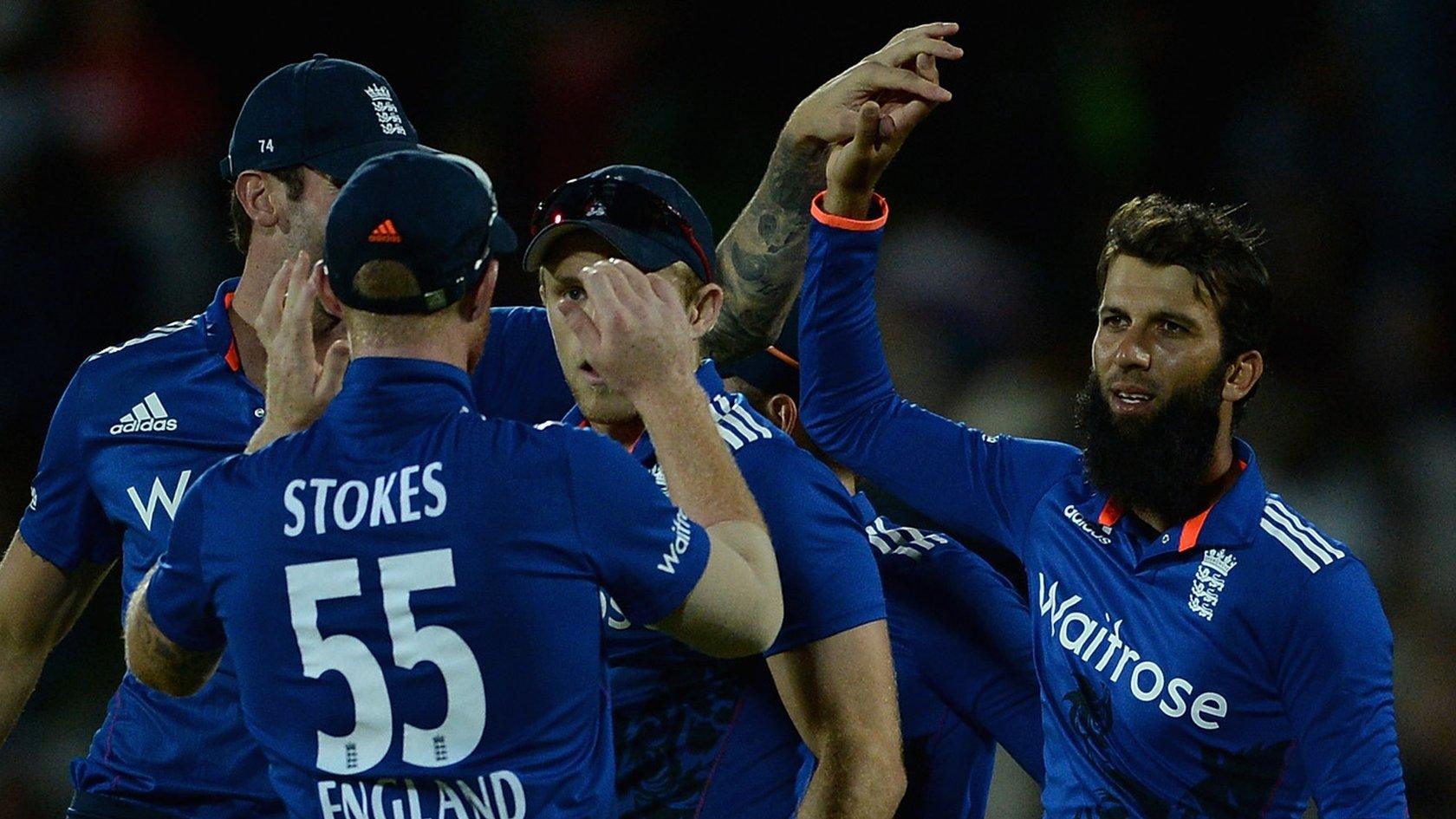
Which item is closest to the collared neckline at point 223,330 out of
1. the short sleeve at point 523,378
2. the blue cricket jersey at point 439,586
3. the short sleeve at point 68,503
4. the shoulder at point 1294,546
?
the short sleeve at point 68,503

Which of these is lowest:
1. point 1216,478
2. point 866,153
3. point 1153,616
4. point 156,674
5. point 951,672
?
point 951,672

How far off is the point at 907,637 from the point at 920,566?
0.16 metres

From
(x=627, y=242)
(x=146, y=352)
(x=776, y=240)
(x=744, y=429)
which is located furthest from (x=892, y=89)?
(x=146, y=352)

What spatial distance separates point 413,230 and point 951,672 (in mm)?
1666

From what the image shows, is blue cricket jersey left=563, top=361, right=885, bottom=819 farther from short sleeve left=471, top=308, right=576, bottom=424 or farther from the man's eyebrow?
the man's eyebrow

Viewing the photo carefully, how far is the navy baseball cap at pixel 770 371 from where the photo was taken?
4.16 metres

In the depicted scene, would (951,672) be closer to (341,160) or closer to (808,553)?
(808,553)

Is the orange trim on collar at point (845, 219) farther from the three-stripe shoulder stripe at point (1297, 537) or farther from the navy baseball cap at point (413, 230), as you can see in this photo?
the navy baseball cap at point (413, 230)

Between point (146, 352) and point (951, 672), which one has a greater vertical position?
point (146, 352)

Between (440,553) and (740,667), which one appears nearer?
(440,553)

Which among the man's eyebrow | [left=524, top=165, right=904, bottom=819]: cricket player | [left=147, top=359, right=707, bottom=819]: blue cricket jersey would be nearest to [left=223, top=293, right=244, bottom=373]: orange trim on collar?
[left=524, top=165, right=904, bottom=819]: cricket player

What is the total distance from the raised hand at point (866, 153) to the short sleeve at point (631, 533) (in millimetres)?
1188

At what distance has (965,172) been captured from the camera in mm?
8516

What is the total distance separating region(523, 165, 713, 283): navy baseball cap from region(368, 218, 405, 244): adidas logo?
24.0 inches
